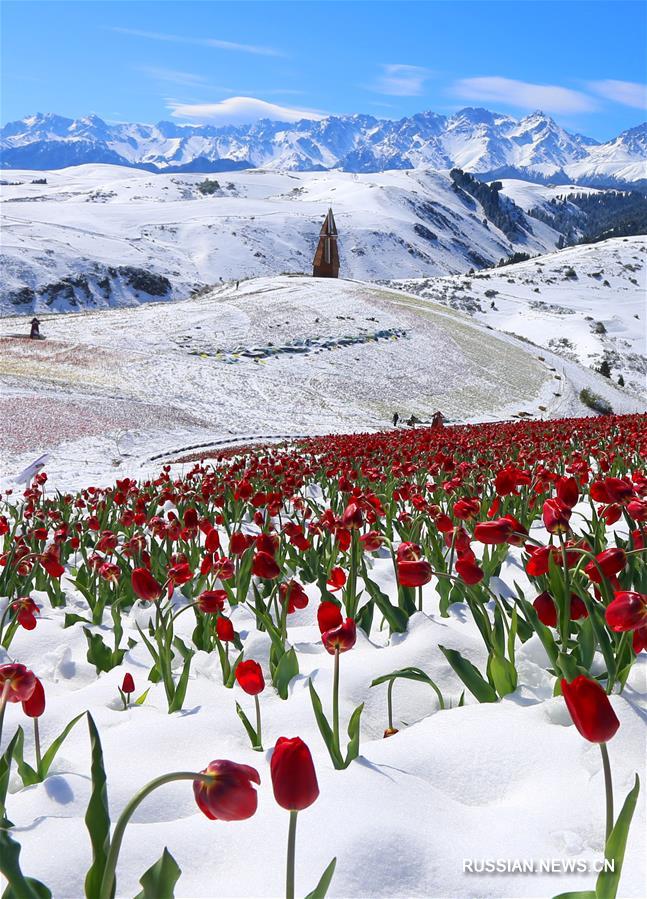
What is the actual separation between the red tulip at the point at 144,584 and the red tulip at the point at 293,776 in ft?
6.60

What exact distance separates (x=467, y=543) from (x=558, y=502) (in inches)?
33.6

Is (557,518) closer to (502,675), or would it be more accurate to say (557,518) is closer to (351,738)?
(502,675)

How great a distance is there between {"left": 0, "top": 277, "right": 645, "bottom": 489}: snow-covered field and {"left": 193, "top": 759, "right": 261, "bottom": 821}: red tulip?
1671 centimetres

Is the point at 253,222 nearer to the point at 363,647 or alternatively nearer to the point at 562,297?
the point at 562,297

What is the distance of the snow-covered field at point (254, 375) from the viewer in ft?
85.5

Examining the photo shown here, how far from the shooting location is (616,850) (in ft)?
5.13

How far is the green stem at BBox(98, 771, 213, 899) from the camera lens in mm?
1241

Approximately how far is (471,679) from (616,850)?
1.31 metres

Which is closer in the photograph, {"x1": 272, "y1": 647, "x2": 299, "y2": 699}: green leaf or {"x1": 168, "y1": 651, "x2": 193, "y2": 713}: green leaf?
{"x1": 168, "y1": 651, "x2": 193, "y2": 713}: green leaf

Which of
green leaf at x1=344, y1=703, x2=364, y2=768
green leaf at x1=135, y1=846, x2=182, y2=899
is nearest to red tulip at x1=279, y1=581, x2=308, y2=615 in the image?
green leaf at x1=344, y1=703, x2=364, y2=768

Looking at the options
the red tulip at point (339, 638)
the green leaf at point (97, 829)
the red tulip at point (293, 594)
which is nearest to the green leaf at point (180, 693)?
the red tulip at point (293, 594)

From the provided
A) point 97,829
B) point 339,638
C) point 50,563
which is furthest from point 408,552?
point 50,563

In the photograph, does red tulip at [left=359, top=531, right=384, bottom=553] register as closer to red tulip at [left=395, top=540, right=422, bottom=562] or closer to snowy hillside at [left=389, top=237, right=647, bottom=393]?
red tulip at [left=395, top=540, right=422, bottom=562]

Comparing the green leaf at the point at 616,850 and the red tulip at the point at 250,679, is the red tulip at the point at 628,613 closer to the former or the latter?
the green leaf at the point at 616,850
